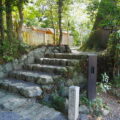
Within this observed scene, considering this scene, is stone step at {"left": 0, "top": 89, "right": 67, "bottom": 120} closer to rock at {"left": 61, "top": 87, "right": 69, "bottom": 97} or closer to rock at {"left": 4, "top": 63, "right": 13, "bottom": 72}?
rock at {"left": 61, "top": 87, "right": 69, "bottom": 97}

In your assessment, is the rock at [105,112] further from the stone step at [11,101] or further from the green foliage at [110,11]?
the green foliage at [110,11]

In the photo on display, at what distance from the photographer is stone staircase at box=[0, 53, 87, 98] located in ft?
9.76

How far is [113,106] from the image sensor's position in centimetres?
338

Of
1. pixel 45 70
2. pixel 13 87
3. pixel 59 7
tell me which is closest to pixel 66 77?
pixel 45 70

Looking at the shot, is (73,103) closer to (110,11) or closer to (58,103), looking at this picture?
(58,103)

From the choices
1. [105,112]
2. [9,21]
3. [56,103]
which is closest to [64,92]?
[56,103]

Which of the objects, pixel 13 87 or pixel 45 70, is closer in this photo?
pixel 13 87

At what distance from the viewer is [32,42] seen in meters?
5.02

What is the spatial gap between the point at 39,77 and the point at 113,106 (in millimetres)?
1939

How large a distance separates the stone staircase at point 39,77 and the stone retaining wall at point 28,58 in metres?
0.16

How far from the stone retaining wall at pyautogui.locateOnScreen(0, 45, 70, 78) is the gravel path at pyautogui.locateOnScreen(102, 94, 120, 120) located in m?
2.34

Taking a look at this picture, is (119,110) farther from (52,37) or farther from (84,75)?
(52,37)

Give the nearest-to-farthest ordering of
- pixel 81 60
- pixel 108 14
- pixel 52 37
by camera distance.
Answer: pixel 81 60 < pixel 108 14 < pixel 52 37

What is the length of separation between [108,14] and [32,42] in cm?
281
